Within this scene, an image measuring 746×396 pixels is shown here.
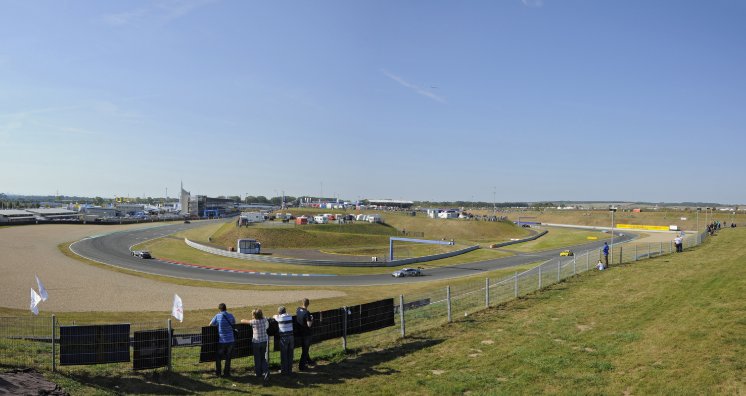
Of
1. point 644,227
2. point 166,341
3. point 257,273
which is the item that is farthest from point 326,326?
point 644,227

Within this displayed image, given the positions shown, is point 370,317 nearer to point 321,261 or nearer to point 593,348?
point 593,348

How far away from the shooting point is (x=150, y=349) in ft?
36.7

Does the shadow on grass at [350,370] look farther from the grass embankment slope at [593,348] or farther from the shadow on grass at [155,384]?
the shadow on grass at [155,384]

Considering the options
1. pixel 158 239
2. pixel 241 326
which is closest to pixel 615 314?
pixel 241 326

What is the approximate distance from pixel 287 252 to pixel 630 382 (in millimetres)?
55087

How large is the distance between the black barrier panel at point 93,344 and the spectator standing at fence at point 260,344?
3.27 metres

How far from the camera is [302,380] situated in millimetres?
11000

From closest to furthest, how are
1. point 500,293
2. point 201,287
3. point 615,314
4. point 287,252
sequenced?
point 615,314 → point 500,293 → point 201,287 → point 287,252

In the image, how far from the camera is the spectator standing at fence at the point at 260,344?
11.1 metres

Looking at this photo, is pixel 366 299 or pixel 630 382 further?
pixel 366 299

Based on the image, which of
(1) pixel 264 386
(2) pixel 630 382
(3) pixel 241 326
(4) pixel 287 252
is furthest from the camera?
(4) pixel 287 252

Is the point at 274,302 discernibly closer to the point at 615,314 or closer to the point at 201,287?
the point at 201,287

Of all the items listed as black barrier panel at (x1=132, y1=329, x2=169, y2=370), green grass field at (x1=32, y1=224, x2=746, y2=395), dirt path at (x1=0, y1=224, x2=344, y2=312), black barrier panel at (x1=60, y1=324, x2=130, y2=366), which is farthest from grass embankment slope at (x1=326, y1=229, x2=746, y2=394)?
dirt path at (x1=0, y1=224, x2=344, y2=312)

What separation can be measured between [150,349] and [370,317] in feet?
21.3
